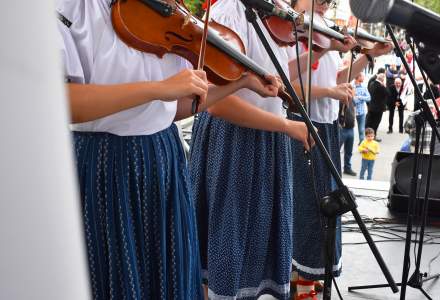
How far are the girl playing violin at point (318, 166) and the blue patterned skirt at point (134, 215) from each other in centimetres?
109

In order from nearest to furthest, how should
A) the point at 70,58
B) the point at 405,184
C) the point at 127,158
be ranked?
the point at 70,58, the point at 127,158, the point at 405,184

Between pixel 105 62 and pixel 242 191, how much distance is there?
0.88 m

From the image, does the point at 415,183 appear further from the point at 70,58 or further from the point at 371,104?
the point at 371,104

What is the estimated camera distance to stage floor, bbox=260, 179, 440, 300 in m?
2.60

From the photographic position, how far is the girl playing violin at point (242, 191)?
72.2 inches

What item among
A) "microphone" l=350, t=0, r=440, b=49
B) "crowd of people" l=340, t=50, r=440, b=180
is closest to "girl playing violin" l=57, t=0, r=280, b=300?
"microphone" l=350, t=0, r=440, b=49

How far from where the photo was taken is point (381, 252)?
3.13 metres

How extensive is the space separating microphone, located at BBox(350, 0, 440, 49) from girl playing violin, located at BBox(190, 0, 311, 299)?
979 mm

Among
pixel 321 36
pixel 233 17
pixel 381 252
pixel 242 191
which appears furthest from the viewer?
pixel 381 252

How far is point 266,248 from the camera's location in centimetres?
197

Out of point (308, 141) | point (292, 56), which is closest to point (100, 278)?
point (308, 141)

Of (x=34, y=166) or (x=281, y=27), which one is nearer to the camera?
(x=34, y=166)

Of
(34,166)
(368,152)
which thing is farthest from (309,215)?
(368,152)

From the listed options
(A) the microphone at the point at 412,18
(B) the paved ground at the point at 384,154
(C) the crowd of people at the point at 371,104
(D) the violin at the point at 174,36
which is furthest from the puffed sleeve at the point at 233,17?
(B) the paved ground at the point at 384,154
